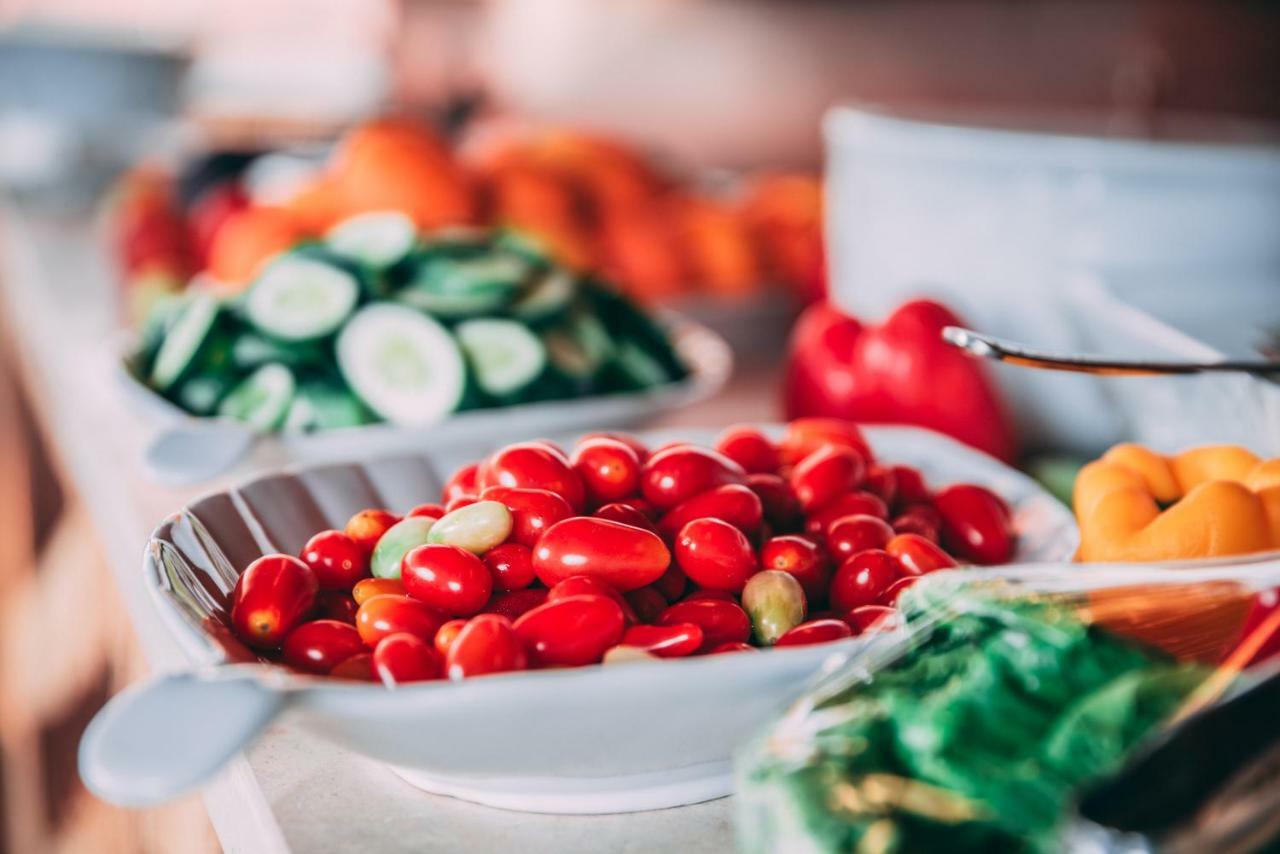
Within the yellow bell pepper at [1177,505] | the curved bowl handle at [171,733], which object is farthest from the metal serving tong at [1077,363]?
the curved bowl handle at [171,733]

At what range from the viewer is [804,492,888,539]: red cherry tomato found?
605 mm

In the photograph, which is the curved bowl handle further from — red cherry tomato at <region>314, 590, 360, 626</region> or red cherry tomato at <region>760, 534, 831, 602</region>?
red cherry tomato at <region>760, 534, 831, 602</region>

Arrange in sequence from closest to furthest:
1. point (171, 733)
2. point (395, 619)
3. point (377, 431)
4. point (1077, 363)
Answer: point (171, 733)
point (395, 619)
point (1077, 363)
point (377, 431)

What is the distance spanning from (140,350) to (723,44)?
210 cm

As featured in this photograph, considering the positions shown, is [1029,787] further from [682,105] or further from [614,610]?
[682,105]

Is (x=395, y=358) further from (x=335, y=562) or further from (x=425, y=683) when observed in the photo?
(x=425, y=683)

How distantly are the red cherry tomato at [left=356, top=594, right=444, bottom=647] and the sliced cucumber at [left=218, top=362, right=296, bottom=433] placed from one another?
0.45 metres

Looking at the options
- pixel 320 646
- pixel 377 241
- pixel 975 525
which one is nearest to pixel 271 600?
pixel 320 646

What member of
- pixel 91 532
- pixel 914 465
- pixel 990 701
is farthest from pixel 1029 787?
pixel 91 532

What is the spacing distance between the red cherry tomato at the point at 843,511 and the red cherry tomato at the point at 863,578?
0.14 ft

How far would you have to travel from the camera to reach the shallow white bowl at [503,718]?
15.7 inches

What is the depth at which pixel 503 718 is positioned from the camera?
0.43m

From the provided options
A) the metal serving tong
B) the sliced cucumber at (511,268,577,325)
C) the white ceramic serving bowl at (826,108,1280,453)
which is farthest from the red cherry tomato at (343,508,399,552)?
the white ceramic serving bowl at (826,108,1280,453)

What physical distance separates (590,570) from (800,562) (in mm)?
109
